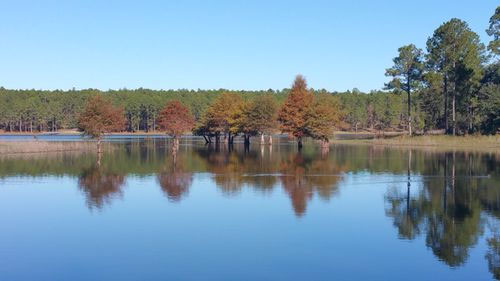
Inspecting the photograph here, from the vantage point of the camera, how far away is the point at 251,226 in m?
24.7

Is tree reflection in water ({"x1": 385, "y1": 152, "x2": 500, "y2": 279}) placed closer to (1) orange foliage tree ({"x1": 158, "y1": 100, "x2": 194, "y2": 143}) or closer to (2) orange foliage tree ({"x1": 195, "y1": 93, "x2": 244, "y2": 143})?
(1) orange foliage tree ({"x1": 158, "y1": 100, "x2": 194, "y2": 143})

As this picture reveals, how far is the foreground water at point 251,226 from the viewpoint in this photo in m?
18.2

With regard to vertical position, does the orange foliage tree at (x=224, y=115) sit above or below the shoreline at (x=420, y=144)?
above

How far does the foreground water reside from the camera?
18156 mm

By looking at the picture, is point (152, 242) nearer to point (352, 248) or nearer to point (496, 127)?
point (352, 248)

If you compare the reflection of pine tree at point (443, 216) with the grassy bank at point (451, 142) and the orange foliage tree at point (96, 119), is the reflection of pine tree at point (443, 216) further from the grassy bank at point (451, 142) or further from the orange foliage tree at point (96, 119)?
the orange foliage tree at point (96, 119)

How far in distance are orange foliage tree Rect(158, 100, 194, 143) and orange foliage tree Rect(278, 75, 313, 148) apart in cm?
1671

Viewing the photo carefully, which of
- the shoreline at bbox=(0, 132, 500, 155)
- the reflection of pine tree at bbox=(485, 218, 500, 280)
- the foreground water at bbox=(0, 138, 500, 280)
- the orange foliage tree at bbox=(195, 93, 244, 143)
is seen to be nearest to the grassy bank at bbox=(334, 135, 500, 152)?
the shoreline at bbox=(0, 132, 500, 155)

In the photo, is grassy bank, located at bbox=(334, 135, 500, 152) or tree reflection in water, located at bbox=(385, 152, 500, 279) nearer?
tree reflection in water, located at bbox=(385, 152, 500, 279)

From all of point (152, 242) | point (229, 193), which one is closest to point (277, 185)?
point (229, 193)

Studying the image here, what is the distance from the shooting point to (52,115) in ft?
633

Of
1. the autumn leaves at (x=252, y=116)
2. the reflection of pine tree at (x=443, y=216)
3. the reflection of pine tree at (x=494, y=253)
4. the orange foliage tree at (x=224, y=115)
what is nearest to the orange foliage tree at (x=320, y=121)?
the autumn leaves at (x=252, y=116)

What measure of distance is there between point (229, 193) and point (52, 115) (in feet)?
564

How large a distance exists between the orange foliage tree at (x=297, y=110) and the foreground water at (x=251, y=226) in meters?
46.4
